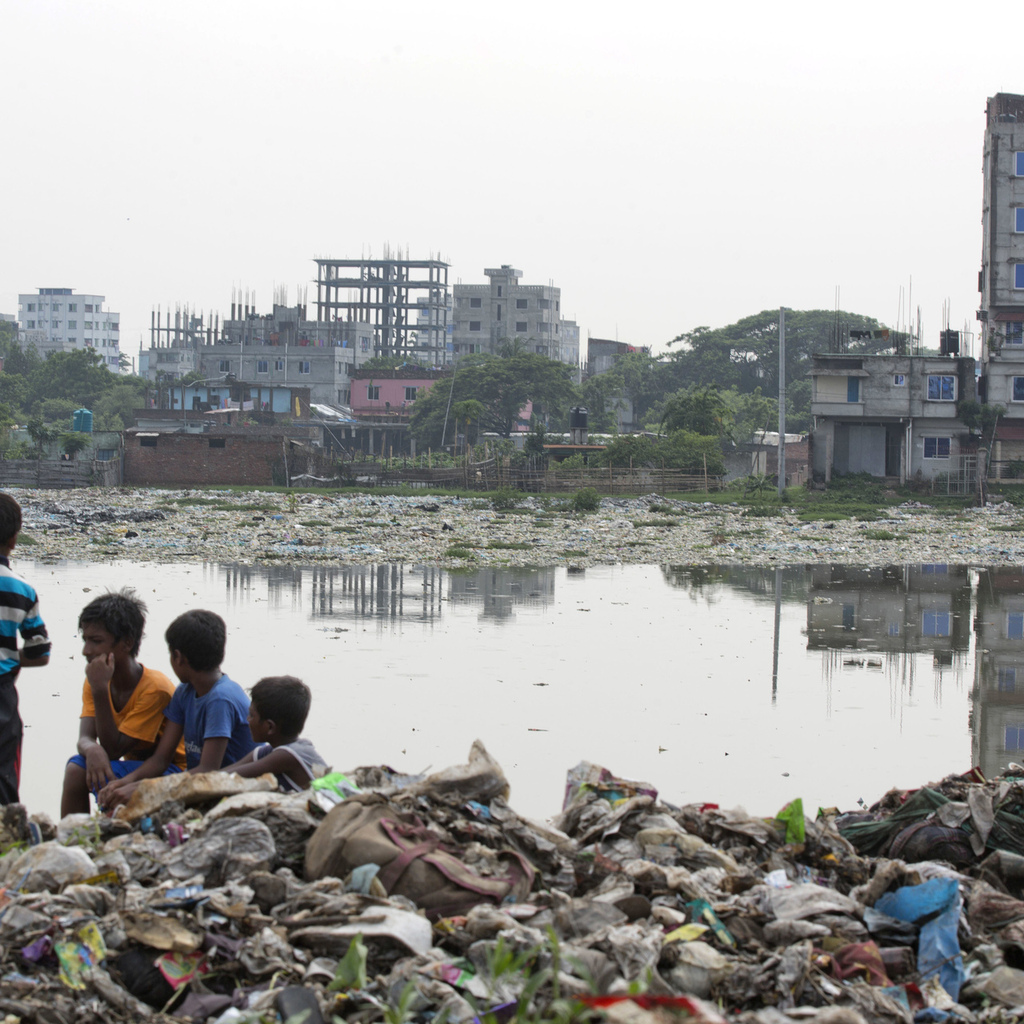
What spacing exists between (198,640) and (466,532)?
19.4 metres

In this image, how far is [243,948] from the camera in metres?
3.27

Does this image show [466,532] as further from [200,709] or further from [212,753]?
[212,753]

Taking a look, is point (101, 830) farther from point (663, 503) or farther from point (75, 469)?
point (75, 469)

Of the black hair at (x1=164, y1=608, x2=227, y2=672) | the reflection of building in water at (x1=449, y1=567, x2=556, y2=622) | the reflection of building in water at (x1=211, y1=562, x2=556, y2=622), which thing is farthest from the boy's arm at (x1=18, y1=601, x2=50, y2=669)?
the reflection of building in water at (x1=449, y1=567, x2=556, y2=622)

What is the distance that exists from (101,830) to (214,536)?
1809cm

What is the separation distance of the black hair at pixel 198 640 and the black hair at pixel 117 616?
151mm

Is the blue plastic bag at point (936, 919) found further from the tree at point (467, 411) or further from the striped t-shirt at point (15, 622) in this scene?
the tree at point (467, 411)

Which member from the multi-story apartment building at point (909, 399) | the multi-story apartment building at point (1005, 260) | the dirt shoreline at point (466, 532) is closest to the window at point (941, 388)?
the multi-story apartment building at point (909, 399)

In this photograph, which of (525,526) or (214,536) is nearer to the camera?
(214,536)

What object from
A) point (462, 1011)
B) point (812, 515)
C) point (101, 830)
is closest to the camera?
point (462, 1011)

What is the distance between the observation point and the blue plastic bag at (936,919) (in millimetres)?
3479

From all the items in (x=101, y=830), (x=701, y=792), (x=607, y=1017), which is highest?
(x=607, y=1017)

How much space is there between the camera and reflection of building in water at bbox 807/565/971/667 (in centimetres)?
1152

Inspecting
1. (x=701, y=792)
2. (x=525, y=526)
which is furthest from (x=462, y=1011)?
(x=525, y=526)
